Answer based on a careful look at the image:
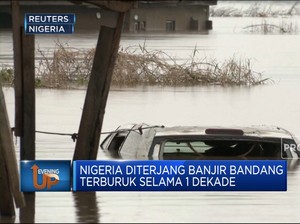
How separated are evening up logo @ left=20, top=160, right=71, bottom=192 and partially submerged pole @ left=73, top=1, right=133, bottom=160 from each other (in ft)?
3.19

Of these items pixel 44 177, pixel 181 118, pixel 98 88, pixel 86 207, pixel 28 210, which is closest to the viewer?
pixel 44 177

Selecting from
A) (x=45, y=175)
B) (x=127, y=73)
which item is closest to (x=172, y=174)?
(x=45, y=175)

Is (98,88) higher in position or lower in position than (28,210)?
higher

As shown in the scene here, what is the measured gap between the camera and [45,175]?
13594 millimetres

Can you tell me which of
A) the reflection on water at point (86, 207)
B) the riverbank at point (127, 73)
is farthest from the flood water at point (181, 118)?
the riverbank at point (127, 73)

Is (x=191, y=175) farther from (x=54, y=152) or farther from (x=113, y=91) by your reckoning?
(x=113, y=91)

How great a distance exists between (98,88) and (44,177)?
1.38 meters

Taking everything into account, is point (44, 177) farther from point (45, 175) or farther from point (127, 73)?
point (127, 73)

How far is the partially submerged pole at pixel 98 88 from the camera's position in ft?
46.5

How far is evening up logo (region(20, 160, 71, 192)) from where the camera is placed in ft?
44.2

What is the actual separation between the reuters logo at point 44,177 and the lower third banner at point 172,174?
372 millimetres

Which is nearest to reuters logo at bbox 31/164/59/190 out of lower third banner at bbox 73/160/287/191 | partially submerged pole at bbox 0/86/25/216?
partially submerged pole at bbox 0/86/25/216

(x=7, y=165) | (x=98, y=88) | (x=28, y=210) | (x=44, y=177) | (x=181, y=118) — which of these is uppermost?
(x=98, y=88)

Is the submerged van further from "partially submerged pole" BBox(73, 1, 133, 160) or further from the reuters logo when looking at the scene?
the reuters logo
